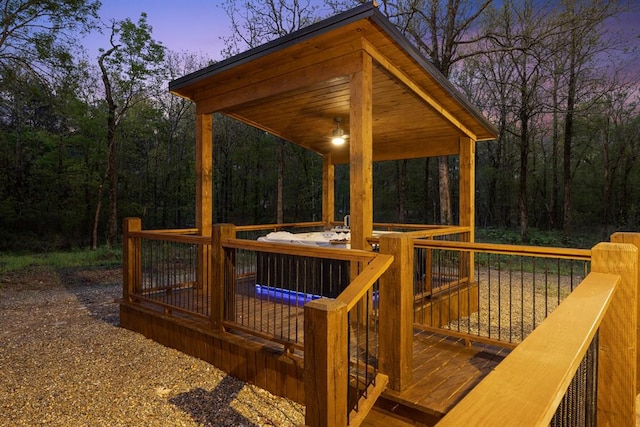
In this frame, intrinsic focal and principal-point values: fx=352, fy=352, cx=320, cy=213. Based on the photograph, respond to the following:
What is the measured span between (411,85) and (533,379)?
414 cm

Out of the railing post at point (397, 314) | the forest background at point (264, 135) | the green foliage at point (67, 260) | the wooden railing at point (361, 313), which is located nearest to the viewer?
the wooden railing at point (361, 313)

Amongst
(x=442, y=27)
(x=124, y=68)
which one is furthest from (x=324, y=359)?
(x=124, y=68)

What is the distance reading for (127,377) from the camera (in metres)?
3.60

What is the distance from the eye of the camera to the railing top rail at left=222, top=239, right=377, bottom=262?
9.00 feet

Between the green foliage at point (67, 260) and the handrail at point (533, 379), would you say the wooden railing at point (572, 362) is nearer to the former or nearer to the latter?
the handrail at point (533, 379)

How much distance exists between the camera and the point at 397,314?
2553mm

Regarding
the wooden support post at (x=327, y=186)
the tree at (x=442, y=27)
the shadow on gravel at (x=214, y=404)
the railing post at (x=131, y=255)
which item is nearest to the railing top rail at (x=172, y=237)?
the railing post at (x=131, y=255)

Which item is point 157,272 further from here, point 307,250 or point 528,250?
point 528,250

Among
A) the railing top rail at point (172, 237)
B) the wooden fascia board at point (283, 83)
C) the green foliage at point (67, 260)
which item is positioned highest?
the wooden fascia board at point (283, 83)

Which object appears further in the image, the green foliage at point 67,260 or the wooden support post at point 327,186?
the green foliage at point 67,260

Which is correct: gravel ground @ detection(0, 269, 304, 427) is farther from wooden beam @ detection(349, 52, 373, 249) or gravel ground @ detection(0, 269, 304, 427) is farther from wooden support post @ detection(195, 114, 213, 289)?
wooden beam @ detection(349, 52, 373, 249)

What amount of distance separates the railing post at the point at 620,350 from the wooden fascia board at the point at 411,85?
9.09 feet

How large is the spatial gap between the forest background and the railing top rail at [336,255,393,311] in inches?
335

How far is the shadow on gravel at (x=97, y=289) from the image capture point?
5.93 meters
